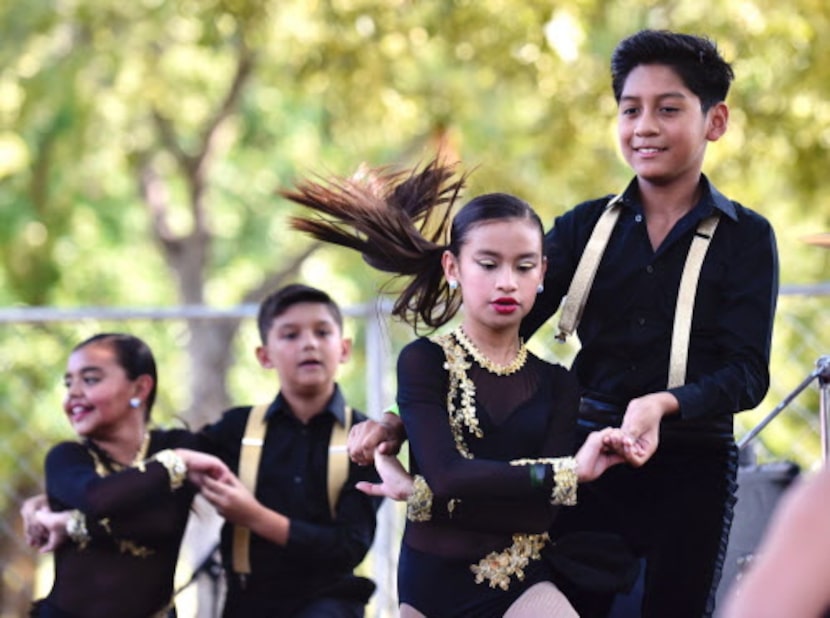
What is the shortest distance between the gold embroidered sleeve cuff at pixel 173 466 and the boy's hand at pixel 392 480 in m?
1.05

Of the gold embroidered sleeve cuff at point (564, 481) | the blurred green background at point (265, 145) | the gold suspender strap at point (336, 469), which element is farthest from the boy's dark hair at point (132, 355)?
the gold embroidered sleeve cuff at point (564, 481)

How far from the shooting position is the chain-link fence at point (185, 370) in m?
6.30

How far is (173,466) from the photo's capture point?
4.54 metres

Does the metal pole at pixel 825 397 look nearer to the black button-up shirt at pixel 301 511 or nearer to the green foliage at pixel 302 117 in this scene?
the black button-up shirt at pixel 301 511

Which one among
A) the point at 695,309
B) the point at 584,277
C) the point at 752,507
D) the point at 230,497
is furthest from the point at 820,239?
the point at 230,497

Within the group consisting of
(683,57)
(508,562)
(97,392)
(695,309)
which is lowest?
(508,562)

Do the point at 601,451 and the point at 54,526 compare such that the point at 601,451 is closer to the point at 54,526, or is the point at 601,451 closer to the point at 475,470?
the point at 475,470

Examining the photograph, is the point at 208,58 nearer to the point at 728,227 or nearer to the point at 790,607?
the point at 728,227

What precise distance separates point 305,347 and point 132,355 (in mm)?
525

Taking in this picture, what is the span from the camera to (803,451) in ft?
28.5

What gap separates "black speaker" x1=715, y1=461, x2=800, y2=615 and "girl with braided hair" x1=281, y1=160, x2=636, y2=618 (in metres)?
1.12

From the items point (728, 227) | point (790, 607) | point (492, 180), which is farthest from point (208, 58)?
point (790, 607)

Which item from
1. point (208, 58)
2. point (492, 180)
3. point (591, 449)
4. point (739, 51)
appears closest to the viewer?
point (591, 449)

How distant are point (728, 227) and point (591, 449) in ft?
2.56
